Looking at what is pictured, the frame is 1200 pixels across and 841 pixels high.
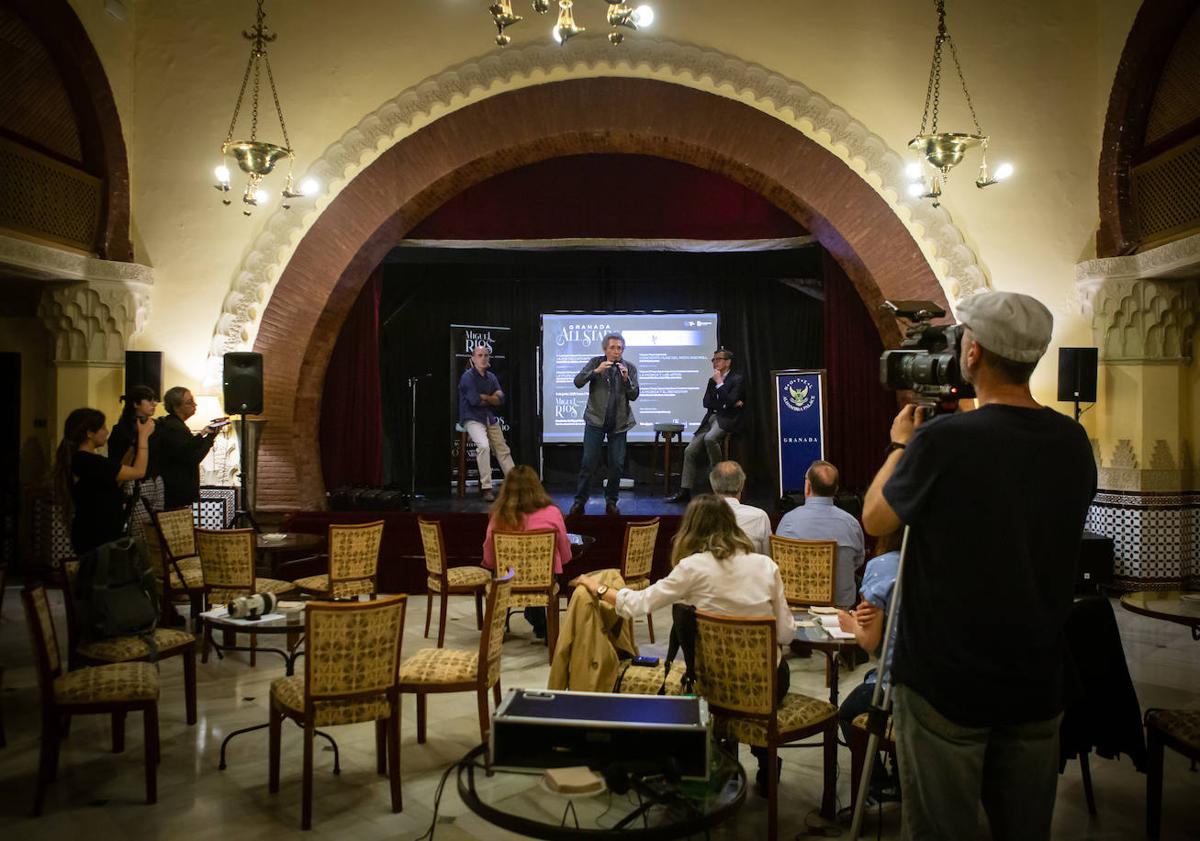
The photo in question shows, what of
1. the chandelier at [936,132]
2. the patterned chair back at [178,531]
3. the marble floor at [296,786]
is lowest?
the marble floor at [296,786]

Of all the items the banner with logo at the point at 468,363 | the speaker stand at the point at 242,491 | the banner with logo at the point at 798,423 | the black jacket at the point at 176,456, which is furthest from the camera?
the banner with logo at the point at 468,363

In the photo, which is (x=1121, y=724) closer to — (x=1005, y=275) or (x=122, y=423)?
(x=1005, y=275)

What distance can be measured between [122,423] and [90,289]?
7.12 feet

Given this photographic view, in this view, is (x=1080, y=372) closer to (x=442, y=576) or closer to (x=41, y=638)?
(x=442, y=576)

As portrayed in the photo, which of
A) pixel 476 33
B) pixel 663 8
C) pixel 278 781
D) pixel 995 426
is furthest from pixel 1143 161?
pixel 278 781

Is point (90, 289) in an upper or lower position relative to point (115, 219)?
lower

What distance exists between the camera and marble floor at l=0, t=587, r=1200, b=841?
11.2ft

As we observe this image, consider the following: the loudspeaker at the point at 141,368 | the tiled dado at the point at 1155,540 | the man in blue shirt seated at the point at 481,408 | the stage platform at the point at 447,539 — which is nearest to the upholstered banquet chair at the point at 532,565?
the stage platform at the point at 447,539

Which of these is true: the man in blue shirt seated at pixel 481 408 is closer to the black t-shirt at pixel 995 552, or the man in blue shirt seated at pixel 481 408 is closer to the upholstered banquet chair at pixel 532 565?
the upholstered banquet chair at pixel 532 565

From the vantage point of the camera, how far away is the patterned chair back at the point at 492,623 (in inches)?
157

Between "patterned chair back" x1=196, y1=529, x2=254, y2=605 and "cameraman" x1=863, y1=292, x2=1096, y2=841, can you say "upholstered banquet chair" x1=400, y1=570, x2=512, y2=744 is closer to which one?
"patterned chair back" x1=196, y1=529, x2=254, y2=605

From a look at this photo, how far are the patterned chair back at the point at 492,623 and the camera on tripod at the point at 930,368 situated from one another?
2219 mm

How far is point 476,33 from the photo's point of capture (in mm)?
8039

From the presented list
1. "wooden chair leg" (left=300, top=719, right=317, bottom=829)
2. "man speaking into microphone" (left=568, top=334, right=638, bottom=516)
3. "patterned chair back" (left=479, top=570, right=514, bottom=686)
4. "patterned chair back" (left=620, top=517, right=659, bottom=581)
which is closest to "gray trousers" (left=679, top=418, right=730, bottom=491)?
"man speaking into microphone" (left=568, top=334, right=638, bottom=516)
